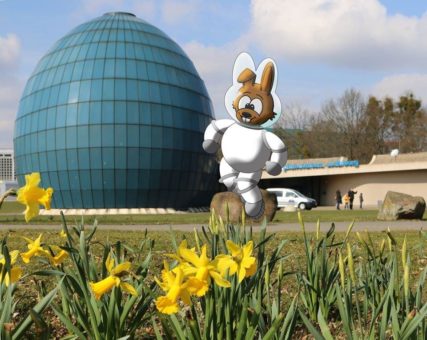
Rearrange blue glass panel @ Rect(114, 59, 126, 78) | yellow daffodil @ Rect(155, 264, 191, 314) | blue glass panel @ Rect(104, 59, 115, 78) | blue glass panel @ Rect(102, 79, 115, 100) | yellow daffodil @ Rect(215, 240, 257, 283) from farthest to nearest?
blue glass panel @ Rect(114, 59, 126, 78) → blue glass panel @ Rect(104, 59, 115, 78) → blue glass panel @ Rect(102, 79, 115, 100) → yellow daffodil @ Rect(215, 240, 257, 283) → yellow daffodil @ Rect(155, 264, 191, 314)

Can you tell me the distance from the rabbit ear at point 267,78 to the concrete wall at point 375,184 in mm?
28410

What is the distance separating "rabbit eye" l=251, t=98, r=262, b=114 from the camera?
42.7 ft

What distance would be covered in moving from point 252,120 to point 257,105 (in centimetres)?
41

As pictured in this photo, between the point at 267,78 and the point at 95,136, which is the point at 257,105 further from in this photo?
the point at 95,136

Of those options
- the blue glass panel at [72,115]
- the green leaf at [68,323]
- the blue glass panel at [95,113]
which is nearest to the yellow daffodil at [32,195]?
the green leaf at [68,323]

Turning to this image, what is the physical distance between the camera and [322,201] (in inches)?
1780

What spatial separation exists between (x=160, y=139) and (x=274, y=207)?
16.4 meters

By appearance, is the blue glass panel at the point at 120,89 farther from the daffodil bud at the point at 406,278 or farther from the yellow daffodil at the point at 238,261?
the yellow daffodil at the point at 238,261

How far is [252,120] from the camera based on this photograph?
1311cm

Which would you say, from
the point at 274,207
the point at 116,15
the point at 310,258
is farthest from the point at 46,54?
the point at 310,258

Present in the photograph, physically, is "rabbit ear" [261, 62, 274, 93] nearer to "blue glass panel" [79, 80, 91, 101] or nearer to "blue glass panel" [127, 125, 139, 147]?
"blue glass panel" [127, 125, 139, 147]

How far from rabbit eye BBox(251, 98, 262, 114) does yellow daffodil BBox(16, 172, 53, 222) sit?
38.0ft

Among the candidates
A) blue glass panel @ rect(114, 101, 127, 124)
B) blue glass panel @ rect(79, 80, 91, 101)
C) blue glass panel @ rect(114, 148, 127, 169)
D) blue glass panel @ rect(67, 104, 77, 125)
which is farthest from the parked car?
blue glass panel @ rect(67, 104, 77, 125)

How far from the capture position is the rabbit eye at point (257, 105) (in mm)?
13016
